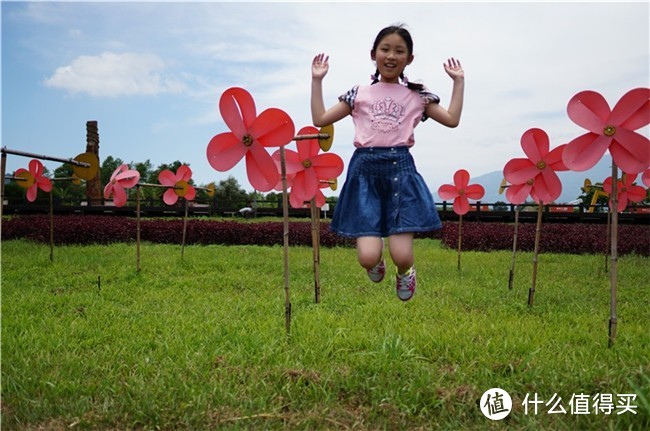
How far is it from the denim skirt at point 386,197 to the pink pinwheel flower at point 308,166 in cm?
85

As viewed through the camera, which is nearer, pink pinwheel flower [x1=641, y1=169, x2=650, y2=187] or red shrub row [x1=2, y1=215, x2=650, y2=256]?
pink pinwheel flower [x1=641, y1=169, x2=650, y2=187]

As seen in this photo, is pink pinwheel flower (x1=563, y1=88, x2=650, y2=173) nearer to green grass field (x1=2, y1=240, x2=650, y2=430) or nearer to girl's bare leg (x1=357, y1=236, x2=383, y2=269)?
green grass field (x1=2, y1=240, x2=650, y2=430)

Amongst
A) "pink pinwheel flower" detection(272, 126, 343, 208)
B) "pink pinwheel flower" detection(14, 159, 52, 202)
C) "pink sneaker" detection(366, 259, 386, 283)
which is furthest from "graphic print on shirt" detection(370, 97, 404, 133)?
"pink pinwheel flower" detection(14, 159, 52, 202)

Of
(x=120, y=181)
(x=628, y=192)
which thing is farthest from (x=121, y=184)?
(x=628, y=192)

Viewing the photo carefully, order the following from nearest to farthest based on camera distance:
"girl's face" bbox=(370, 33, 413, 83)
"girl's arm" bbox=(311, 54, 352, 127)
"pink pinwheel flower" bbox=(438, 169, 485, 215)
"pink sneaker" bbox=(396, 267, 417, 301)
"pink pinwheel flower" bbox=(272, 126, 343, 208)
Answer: "girl's face" bbox=(370, 33, 413, 83) → "girl's arm" bbox=(311, 54, 352, 127) → "pink sneaker" bbox=(396, 267, 417, 301) → "pink pinwheel flower" bbox=(272, 126, 343, 208) → "pink pinwheel flower" bbox=(438, 169, 485, 215)

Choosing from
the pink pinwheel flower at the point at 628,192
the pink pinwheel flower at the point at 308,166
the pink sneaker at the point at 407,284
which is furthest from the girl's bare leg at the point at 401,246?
the pink pinwheel flower at the point at 628,192

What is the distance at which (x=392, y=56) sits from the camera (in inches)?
106

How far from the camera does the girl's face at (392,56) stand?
269 cm

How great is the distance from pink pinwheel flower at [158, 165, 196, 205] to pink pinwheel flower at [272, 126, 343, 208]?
367cm

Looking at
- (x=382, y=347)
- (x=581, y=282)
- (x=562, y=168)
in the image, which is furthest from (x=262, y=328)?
(x=581, y=282)

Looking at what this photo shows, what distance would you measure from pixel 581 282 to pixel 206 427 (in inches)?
200

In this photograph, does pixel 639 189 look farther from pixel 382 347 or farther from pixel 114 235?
pixel 114 235

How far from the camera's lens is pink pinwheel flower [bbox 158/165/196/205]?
7.11m

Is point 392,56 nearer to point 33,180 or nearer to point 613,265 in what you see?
point 613,265
